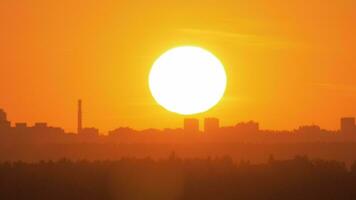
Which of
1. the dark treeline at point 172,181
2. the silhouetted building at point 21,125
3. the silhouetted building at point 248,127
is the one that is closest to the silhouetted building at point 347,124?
the silhouetted building at point 248,127

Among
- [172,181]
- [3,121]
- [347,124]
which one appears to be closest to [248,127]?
[347,124]

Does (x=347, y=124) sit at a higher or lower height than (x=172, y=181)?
higher

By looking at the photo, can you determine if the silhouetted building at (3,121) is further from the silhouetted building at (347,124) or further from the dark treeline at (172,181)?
the dark treeline at (172,181)

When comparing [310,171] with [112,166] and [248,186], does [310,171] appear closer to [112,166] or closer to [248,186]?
[248,186]

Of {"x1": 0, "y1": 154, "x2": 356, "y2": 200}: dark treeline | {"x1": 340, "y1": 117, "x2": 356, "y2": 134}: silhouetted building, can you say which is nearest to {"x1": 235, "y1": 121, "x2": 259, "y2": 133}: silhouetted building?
{"x1": 340, "y1": 117, "x2": 356, "y2": 134}: silhouetted building

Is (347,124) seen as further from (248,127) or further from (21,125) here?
(21,125)

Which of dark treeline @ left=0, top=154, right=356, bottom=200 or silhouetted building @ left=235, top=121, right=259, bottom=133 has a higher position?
silhouetted building @ left=235, top=121, right=259, bottom=133

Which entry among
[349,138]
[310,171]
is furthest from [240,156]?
[310,171]

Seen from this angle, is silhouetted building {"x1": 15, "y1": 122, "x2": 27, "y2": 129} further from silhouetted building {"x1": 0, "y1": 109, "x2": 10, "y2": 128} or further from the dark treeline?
the dark treeline
